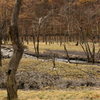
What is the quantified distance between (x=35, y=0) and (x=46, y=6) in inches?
284

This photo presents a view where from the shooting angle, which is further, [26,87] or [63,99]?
[26,87]

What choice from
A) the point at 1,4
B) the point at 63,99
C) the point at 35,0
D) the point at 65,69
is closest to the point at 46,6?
the point at 35,0

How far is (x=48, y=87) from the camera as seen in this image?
16656 mm

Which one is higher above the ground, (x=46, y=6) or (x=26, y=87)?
(x=46, y=6)

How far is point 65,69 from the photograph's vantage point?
22.7 metres

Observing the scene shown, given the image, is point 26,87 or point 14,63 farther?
point 26,87

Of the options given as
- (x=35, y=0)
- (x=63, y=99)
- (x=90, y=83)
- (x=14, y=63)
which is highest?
(x=35, y=0)

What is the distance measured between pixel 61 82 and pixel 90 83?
349 centimetres

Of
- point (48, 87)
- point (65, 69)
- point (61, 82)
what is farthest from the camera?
point (65, 69)

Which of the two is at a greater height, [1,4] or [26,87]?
[1,4]

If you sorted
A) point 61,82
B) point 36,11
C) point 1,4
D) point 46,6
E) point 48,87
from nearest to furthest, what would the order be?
point 48,87, point 61,82, point 1,4, point 36,11, point 46,6

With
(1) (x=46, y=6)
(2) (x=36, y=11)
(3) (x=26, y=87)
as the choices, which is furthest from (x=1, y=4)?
(3) (x=26, y=87)

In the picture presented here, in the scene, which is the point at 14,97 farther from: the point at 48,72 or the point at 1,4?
the point at 1,4

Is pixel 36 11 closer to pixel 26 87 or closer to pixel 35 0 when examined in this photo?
pixel 35 0
